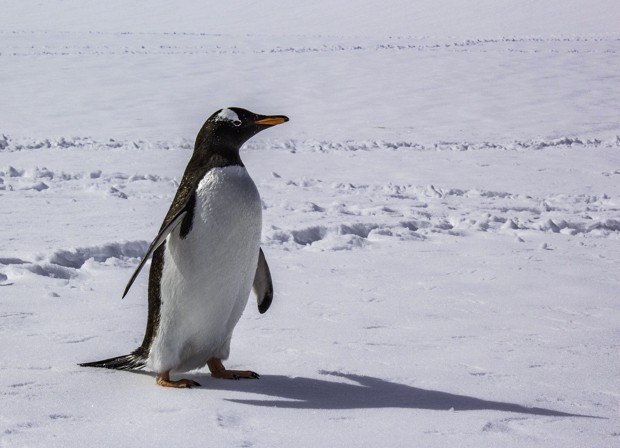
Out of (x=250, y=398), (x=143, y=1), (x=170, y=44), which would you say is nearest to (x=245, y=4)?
(x=143, y=1)

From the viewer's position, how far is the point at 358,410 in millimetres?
2621

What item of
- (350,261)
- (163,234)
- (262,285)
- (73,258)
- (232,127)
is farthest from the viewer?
(350,261)

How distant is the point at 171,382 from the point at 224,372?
22cm

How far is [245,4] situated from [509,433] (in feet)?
143

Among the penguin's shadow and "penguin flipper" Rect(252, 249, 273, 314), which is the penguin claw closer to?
the penguin's shadow

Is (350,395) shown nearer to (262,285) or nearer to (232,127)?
(262,285)

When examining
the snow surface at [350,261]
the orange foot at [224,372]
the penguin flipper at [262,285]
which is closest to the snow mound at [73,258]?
the snow surface at [350,261]

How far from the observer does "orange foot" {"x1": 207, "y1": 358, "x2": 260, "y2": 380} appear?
9.75 feet

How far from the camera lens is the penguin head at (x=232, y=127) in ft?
9.66

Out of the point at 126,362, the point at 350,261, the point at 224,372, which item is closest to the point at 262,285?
the point at 224,372

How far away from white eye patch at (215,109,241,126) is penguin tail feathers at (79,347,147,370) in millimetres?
833

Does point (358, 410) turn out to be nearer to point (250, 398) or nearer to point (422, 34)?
point (250, 398)

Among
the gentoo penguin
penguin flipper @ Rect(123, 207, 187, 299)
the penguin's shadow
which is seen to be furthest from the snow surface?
penguin flipper @ Rect(123, 207, 187, 299)

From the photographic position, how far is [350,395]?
9.12ft
